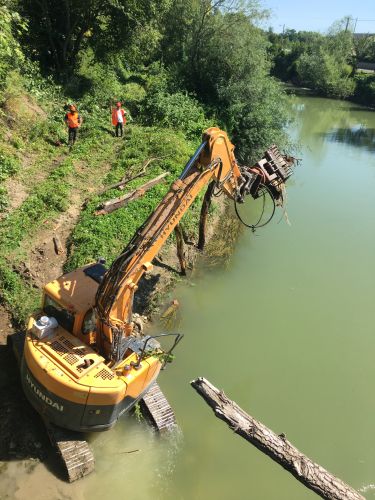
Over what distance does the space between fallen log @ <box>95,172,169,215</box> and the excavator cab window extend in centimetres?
445

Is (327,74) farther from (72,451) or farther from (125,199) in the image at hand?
(72,451)

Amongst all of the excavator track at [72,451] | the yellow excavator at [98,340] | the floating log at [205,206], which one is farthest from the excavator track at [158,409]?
the floating log at [205,206]

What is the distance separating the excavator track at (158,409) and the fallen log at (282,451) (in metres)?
1.62

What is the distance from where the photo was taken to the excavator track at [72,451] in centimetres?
564

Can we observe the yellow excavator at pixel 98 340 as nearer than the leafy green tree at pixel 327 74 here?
Yes

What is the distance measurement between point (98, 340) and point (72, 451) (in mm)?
1550

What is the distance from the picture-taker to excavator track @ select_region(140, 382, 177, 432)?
→ 656 cm

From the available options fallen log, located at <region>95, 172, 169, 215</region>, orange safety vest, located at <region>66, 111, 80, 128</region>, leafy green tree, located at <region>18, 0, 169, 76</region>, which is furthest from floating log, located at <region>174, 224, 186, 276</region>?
leafy green tree, located at <region>18, 0, 169, 76</region>

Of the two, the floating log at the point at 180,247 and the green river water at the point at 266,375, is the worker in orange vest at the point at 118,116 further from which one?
the floating log at the point at 180,247

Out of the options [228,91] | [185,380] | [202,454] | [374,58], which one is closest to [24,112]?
[228,91]

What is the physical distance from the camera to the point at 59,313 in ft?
19.8

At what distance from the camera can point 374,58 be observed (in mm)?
46781

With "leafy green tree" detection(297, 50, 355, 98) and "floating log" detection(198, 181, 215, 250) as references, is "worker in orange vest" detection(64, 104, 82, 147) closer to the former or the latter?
"floating log" detection(198, 181, 215, 250)

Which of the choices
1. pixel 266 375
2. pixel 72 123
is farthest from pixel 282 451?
pixel 72 123
